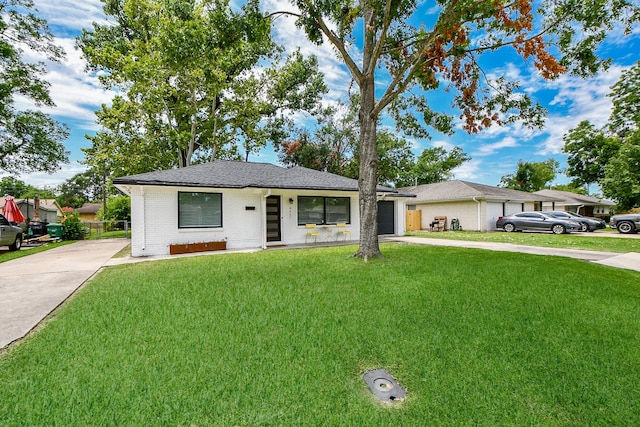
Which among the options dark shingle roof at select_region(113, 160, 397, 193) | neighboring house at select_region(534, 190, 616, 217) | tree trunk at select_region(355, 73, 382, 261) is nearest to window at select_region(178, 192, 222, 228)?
dark shingle roof at select_region(113, 160, 397, 193)

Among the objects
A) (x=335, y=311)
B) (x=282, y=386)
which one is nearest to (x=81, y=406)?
(x=282, y=386)

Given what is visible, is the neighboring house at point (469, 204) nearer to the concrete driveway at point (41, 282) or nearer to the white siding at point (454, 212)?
the white siding at point (454, 212)

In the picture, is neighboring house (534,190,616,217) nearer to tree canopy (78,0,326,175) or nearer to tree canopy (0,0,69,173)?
tree canopy (78,0,326,175)

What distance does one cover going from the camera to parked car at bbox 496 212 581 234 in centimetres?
1672

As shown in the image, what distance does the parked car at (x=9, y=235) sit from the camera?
1023 centimetres

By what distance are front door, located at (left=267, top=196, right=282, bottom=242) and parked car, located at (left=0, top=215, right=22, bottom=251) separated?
945cm

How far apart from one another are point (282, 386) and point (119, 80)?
2131 cm

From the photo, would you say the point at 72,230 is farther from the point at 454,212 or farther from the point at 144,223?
the point at 454,212

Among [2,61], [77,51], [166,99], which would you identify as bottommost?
[166,99]

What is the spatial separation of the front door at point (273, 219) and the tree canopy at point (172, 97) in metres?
7.47

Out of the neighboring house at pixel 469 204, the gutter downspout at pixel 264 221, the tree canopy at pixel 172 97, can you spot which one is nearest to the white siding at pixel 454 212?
the neighboring house at pixel 469 204

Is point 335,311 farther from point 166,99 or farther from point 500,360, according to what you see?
point 166,99

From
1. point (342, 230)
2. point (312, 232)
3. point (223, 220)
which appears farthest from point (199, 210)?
point (342, 230)

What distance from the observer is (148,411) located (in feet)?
6.62
